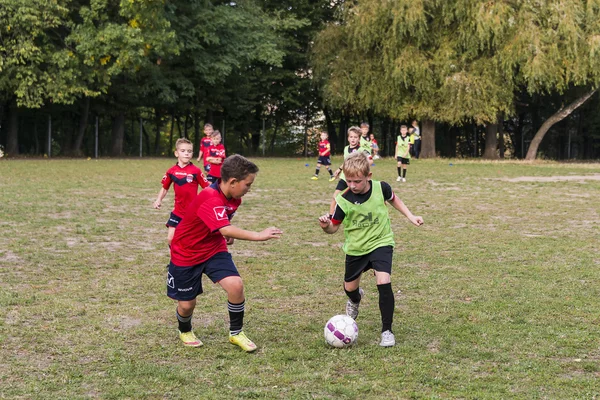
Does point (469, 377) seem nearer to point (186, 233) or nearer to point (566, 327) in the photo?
point (566, 327)

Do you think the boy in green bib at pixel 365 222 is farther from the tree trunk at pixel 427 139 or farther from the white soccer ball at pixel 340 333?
the tree trunk at pixel 427 139

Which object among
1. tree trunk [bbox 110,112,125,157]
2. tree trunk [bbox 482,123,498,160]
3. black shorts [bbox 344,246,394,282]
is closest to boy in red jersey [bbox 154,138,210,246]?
black shorts [bbox 344,246,394,282]

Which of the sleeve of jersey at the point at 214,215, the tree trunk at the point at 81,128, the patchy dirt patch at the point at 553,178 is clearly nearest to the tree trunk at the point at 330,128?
the tree trunk at the point at 81,128

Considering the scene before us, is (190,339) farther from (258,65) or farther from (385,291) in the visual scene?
(258,65)

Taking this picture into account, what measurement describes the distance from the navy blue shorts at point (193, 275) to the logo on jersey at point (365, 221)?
108cm

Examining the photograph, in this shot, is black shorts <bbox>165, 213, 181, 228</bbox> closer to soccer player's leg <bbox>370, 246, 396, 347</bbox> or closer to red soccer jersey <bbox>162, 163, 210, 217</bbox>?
red soccer jersey <bbox>162, 163, 210, 217</bbox>

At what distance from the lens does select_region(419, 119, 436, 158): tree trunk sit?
39.9 m

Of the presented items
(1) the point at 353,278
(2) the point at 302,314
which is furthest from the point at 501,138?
(1) the point at 353,278

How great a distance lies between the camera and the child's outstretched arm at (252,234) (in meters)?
5.31

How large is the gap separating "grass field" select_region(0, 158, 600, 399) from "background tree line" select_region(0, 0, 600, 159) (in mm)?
20192

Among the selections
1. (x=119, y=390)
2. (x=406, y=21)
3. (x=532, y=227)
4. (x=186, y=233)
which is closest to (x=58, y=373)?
(x=119, y=390)

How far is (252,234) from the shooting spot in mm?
5453

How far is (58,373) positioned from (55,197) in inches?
489

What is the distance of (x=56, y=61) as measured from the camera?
3209 centimetres
